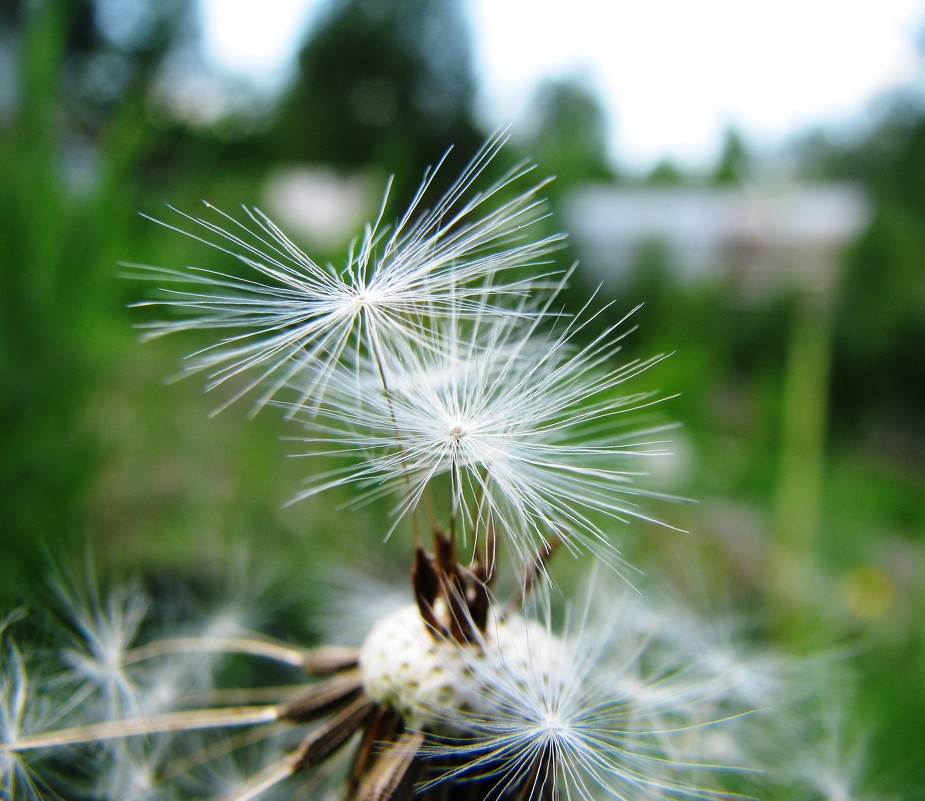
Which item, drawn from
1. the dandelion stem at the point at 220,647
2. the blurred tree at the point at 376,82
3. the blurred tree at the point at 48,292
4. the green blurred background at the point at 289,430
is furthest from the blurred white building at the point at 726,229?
the blurred tree at the point at 376,82

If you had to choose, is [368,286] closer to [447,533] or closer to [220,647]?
[447,533]

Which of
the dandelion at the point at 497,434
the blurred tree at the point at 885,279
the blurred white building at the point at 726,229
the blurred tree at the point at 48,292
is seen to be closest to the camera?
the dandelion at the point at 497,434

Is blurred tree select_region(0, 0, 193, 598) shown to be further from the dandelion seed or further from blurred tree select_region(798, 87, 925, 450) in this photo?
blurred tree select_region(798, 87, 925, 450)

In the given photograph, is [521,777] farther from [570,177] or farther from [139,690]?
[570,177]

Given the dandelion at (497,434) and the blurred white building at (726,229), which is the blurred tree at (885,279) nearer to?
the blurred white building at (726,229)

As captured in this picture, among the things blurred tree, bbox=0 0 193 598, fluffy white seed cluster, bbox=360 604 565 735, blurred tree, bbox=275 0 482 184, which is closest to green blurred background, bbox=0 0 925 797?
blurred tree, bbox=0 0 193 598

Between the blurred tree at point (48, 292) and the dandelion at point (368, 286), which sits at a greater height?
the blurred tree at point (48, 292)

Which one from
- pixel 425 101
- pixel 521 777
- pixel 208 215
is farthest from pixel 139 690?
pixel 425 101
